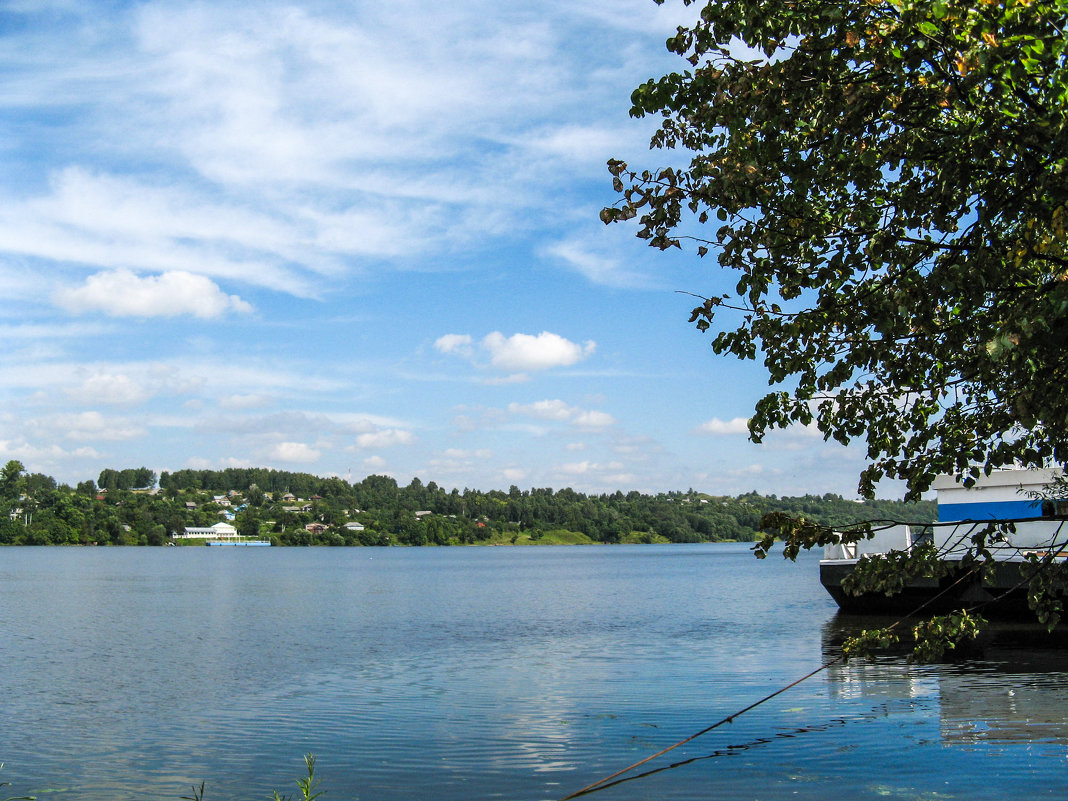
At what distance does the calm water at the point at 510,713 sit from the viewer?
606 inches

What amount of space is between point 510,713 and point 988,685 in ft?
38.5

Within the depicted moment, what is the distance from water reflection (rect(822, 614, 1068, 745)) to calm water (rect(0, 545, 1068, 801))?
0.10m

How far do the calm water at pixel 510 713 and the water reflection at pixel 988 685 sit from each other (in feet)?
0.31

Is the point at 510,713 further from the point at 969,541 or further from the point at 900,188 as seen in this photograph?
the point at 969,541

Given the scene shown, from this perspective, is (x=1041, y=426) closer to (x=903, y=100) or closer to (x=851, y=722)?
(x=903, y=100)

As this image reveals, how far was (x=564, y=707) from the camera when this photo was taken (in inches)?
872

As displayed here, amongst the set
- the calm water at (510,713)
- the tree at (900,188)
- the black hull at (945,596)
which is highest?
the tree at (900,188)

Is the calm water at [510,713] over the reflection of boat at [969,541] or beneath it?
beneath

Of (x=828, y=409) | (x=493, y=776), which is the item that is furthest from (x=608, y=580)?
(x=828, y=409)

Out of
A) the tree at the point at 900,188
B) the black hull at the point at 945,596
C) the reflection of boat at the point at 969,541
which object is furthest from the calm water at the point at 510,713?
the tree at the point at 900,188

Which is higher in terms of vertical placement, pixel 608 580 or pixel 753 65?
pixel 753 65

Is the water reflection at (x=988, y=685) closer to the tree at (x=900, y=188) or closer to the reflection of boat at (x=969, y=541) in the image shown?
the reflection of boat at (x=969, y=541)

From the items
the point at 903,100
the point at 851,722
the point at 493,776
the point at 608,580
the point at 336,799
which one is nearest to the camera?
the point at 903,100

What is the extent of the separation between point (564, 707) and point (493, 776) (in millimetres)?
6566
